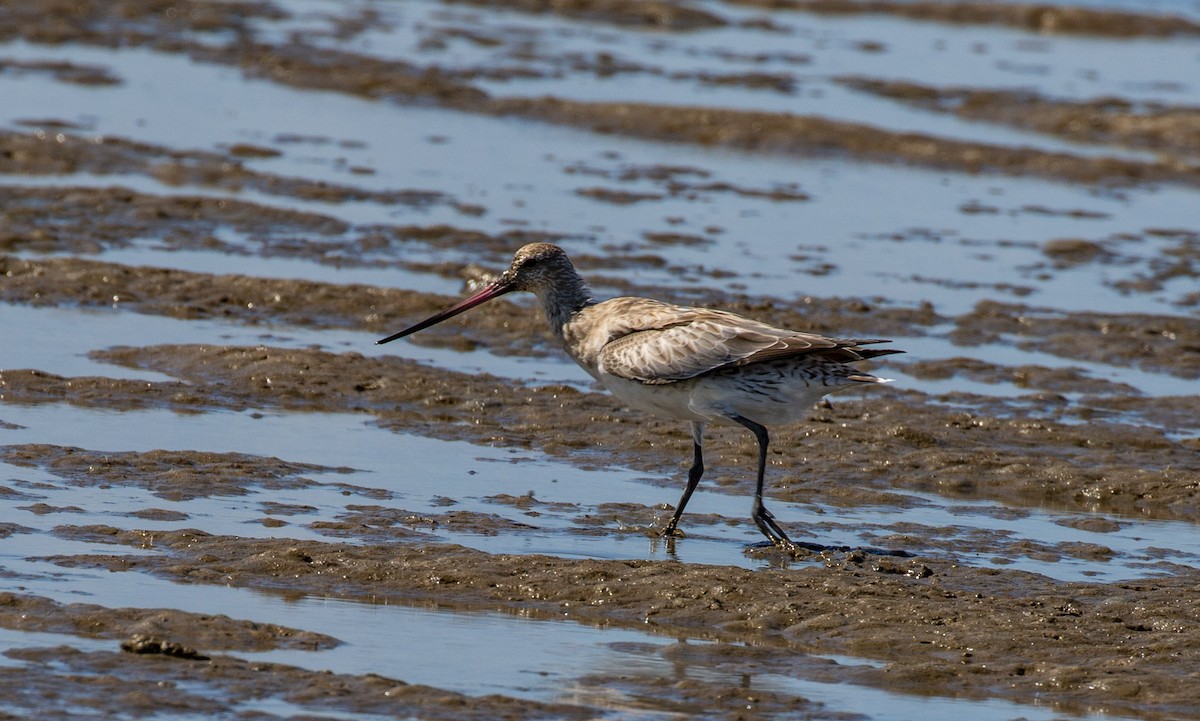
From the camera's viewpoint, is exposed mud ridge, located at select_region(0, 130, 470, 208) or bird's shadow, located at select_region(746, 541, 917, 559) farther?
exposed mud ridge, located at select_region(0, 130, 470, 208)

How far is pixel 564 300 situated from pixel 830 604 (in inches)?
98.1

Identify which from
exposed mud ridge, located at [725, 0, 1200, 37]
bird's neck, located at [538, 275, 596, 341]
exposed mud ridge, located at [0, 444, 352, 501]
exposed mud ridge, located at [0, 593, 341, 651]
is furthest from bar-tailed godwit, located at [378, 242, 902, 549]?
exposed mud ridge, located at [725, 0, 1200, 37]

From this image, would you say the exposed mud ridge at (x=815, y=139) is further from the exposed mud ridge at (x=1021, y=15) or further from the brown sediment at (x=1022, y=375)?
the exposed mud ridge at (x=1021, y=15)

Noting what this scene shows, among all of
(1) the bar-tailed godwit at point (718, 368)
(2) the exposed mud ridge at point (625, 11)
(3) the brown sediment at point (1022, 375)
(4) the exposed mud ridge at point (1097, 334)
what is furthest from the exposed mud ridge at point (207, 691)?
(2) the exposed mud ridge at point (625, 11)

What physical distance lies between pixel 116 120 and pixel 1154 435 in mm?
11103

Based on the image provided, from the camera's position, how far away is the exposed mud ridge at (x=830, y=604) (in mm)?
6527

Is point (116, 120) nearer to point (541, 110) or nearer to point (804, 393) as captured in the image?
point (541, 110)

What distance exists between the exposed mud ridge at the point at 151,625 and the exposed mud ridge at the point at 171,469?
1.70 m

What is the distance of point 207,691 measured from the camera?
577 centimetres

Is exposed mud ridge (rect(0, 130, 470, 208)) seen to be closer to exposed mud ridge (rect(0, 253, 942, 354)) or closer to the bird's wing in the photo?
exposed mud ridge (rect(0, 253, 942, 354))

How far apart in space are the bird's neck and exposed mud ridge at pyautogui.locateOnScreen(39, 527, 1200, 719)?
180 centimetres

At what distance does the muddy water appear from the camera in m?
6.43

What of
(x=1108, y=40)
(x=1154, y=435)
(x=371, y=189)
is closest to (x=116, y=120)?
(x=371, y=189)

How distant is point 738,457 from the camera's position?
9672mm
